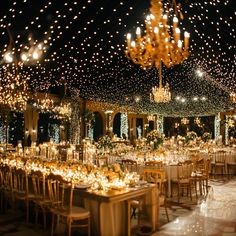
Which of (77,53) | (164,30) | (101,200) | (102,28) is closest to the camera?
(101,200)

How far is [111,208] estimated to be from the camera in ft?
13.7

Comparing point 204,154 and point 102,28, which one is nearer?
point 102,28

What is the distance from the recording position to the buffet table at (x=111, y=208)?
405 cm

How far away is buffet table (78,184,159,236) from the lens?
13.3ft

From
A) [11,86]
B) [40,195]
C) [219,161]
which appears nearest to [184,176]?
[40,195]

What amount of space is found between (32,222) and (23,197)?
48cm

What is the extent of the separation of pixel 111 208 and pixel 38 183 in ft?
5.08

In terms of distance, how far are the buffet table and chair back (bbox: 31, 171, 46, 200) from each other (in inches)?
31.6

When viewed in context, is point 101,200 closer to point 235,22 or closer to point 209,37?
point 235,22

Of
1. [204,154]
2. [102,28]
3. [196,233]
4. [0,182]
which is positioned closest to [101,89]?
[204,154]

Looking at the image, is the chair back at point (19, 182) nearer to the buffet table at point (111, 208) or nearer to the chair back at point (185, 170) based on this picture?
the buffet table at point (111, 208)

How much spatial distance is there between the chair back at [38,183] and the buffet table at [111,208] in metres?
0.80

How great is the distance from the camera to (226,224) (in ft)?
16.4

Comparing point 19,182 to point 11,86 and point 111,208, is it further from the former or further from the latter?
point 11,86
